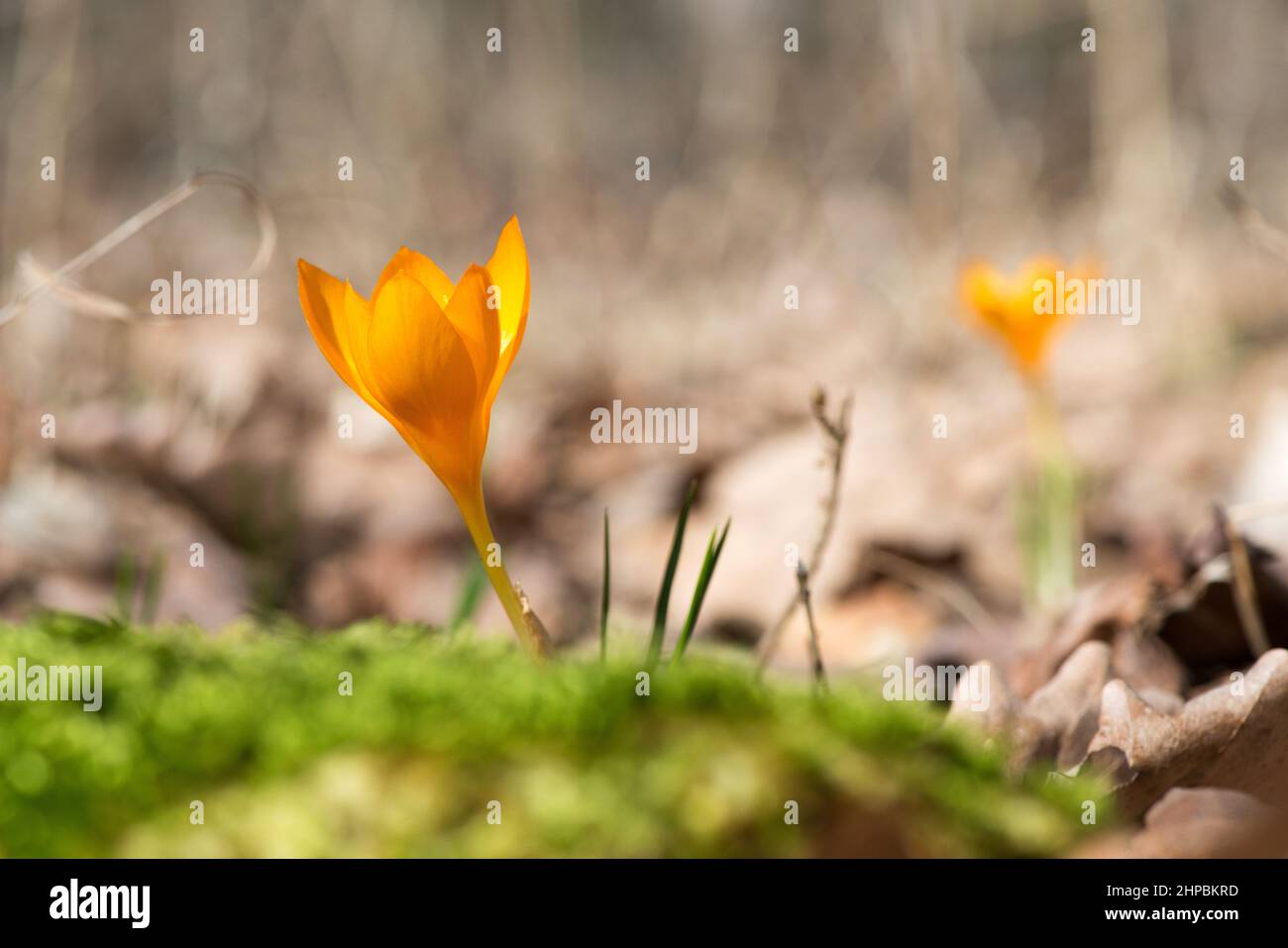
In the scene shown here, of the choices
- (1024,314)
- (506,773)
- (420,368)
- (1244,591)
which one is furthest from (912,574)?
(506,773)

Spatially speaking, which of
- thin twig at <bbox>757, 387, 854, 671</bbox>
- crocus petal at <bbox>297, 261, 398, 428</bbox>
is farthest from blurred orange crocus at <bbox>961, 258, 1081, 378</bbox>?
crocus petal at <bbox>297, 261, 398, 428</bbox>

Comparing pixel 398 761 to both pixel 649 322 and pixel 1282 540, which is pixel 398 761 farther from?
pixel 649 322

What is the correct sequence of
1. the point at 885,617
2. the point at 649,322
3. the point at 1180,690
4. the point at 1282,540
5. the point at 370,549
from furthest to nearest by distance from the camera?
the point at 649,322 < the point at 370,549 < the point at 885,617 < the point at 1282,540 < the point at 1180,690

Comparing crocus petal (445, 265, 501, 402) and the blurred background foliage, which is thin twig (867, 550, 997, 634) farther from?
crocus petal (445, 265, 501, 402)

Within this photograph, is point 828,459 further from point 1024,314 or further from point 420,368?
point 1024,314

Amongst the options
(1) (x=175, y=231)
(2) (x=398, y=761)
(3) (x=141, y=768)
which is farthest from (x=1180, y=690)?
(1) (x=175, y=231)

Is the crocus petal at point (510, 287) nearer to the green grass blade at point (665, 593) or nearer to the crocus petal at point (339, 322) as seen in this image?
the crocus petal at point (339, 322)

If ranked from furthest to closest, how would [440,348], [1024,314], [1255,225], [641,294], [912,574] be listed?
[641,294]
[1024,314]
[912,574]
[1255,225]
[440,348]
